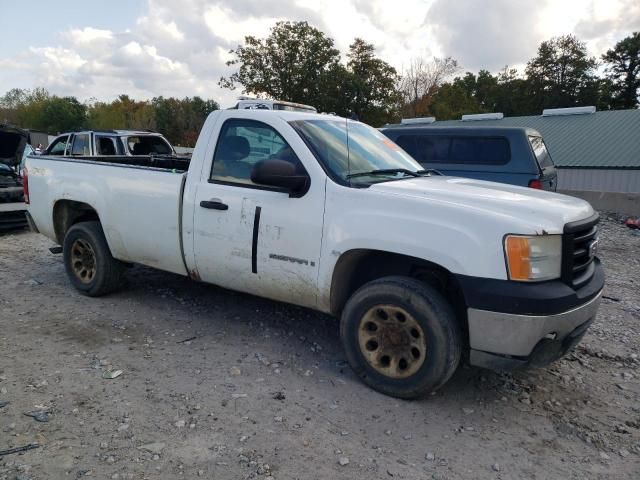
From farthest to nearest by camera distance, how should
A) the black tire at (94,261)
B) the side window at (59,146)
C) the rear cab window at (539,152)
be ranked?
the side window at (59,146), the rear cab window at (539,152), the black tire at (94,261)

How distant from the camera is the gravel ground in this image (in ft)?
8.99

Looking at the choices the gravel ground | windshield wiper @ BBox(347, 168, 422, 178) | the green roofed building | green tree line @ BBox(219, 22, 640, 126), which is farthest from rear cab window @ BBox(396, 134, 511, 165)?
green tree line @ BBox(219, 22, 640, 126)

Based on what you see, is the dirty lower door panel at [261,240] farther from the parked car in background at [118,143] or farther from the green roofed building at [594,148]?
the green roofed building at [594,148]

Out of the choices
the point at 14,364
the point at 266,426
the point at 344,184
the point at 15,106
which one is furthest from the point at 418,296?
the point at 15,106

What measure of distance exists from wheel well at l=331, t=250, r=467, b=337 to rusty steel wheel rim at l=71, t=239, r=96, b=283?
119 inches

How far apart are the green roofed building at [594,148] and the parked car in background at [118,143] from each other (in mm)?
13346

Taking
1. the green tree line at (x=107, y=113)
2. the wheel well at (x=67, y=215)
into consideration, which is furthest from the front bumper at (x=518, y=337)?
the green tree line at (x=107, y=113)

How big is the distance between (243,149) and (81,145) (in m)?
8.32

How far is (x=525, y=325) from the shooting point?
2.93m

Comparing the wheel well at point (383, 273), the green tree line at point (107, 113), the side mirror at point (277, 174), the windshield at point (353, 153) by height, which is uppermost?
the green tree line at point (107, 113)

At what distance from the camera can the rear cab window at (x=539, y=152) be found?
9062 millimetres

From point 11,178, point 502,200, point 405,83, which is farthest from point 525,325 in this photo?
point 405,83

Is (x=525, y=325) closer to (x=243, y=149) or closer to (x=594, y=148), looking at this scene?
(x=243, y=149)

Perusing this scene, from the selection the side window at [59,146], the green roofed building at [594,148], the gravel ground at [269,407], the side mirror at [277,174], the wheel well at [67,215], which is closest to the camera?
the gravel ground at [269,407]
